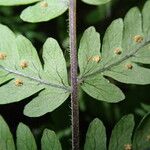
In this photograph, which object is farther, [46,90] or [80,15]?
[80,15]

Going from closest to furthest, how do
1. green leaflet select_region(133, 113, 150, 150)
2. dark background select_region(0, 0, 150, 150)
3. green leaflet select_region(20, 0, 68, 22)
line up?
green leaflet select_region(133, 113, 150, 150)
green leaflet select_region(20, 0, 68, 22)
dark background select_region(0, 0, 150, 150)

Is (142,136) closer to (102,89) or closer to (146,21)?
(102,89)

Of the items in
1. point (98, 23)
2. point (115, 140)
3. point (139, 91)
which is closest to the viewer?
point (115, 140)

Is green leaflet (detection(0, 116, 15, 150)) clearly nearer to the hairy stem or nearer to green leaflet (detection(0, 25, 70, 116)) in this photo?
green leaflet (detection(0, 25, 70, 116))

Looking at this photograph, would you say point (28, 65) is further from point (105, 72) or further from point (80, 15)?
point (80, 15)

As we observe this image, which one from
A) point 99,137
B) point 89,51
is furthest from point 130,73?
point 99,137

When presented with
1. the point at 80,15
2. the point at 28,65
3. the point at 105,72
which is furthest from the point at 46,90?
the point at 80,15

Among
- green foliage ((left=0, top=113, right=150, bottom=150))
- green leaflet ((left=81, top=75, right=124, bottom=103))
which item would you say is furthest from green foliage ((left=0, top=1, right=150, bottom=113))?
green foliage ((left=0, top=113, right=150, bottom=150))
